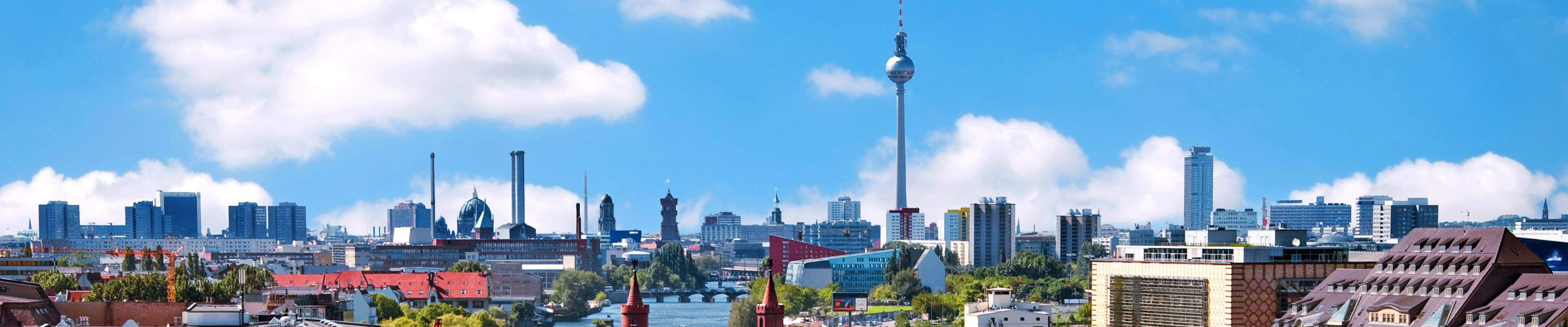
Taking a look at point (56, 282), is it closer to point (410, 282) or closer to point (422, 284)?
point (422, 284)

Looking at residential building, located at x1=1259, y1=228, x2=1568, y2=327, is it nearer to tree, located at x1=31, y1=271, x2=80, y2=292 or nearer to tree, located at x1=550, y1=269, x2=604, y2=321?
tree, located at x1=31, y1=271, x2=80, y2=292

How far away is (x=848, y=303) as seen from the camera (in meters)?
157

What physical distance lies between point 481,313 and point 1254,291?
54097 mm

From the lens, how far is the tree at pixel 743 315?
123000 millimetres

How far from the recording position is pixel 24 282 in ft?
213

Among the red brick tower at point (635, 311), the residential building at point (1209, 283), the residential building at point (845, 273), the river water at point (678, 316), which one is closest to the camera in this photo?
the red brick tower at point (635, 311)

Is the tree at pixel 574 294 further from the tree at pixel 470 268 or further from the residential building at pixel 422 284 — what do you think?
the residential building at pixel 422 284

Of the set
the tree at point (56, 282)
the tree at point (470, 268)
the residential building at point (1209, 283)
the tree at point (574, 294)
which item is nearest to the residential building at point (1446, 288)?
the residential building at point (1209, 283)

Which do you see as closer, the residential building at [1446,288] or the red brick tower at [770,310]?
the residential building at [1446,288]

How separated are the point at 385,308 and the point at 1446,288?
2394 inches

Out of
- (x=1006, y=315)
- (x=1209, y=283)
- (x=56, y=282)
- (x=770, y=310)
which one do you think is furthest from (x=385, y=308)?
(x=1209, y=283)

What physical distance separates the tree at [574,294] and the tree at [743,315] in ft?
135

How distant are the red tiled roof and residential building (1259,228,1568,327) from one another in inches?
2942

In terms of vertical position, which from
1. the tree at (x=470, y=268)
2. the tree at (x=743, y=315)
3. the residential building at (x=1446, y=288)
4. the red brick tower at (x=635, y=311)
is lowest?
the tree at (x=470, y=268)
